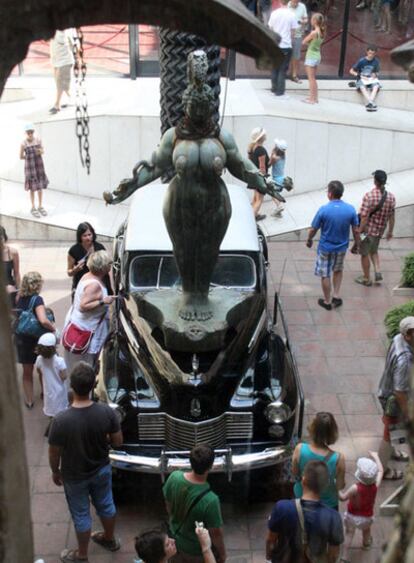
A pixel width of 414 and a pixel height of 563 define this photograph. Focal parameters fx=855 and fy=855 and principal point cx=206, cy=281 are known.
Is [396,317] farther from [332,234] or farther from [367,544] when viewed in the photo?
[367,544]

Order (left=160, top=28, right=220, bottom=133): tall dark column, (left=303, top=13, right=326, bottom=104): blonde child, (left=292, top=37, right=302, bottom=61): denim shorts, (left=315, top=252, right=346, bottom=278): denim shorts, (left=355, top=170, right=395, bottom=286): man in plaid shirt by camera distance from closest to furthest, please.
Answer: (left=160, top=28, right=220, bottom=133): tall dark column, (left=315, top=252, right=346, bottom=278): denim shorts, (left=355, top=170, right=395, bottom=286): man in plaid shirt, (left=303, top=13, right=326, bottom=104): blonde child, (left=292, top=37, right=302, bottom=61): denim shorts

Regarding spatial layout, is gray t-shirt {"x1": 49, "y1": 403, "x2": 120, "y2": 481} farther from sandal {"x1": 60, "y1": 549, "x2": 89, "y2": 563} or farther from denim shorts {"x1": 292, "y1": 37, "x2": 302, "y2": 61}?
denim shorts {"x1": 292, "y1": 37, "x2": 302, "y2": 61}

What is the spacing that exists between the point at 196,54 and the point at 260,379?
8.73 feet

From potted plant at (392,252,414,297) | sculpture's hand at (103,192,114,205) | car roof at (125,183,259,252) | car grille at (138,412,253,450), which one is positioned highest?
sculpture's hand at (103,192,114,205)

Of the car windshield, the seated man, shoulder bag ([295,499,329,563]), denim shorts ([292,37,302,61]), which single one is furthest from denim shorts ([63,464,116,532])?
denim shorts ([292,37,302,61])

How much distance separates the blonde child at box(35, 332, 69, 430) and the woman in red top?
8.72 ft

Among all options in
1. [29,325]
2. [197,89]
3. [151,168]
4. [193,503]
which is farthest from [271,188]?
[193,503]

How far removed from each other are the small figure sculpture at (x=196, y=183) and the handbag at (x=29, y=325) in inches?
56.4

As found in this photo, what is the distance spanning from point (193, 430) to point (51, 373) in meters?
1.50

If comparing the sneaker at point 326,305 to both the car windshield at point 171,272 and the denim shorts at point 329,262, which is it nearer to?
the denim shorts at point 329,262

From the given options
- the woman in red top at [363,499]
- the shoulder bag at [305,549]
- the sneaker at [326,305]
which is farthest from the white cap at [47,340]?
the sneaker at [326,305]

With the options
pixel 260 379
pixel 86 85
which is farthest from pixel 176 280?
pixel 86 85

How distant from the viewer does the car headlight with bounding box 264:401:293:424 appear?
6.80m

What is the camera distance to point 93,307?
7.76 metres
